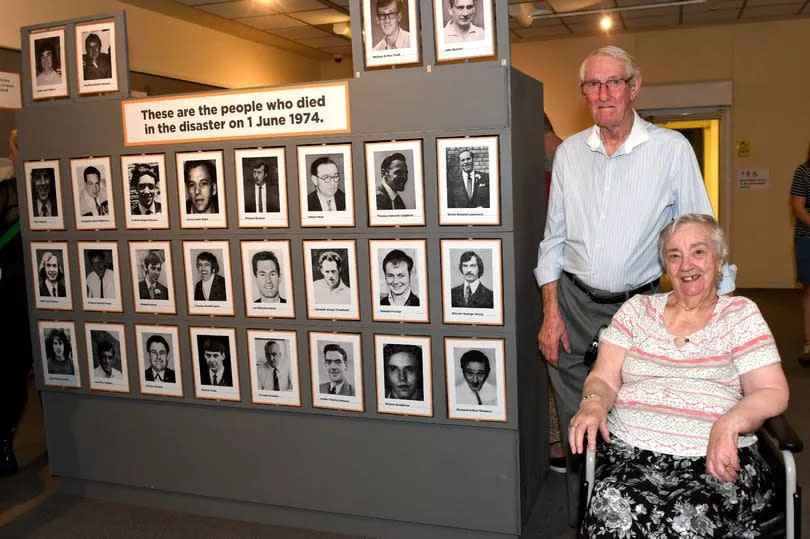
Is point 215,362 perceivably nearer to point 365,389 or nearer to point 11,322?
point 365,389

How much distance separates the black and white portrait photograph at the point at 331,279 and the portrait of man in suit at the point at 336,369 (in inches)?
5.6

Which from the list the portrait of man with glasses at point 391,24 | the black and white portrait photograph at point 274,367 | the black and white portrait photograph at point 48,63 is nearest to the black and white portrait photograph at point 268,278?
the black and white portrait photograph at point 274,367

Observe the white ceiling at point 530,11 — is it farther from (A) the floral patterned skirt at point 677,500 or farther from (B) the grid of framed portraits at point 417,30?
(A) the floral patterned skirt at point 677,500

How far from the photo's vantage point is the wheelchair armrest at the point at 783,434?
6.33ft

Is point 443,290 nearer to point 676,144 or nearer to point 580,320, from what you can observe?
point 580,320

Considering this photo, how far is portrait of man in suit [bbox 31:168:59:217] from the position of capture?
3566mm

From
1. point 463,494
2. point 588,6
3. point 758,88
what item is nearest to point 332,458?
point 463,494

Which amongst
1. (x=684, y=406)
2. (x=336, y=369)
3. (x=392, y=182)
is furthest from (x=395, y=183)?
(x=684, y=406)

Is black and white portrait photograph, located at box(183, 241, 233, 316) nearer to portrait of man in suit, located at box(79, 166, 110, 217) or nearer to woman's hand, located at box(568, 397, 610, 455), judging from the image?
portrait of man in suit, located at box(79, 166, 110, 217)

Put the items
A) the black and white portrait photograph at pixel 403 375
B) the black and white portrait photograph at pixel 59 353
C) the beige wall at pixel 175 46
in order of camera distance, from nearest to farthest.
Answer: the black and white portrait photograph at pixel 403 375 → the black and white portrait photograph at pixel 59 353 → the beige wall at pixel 175 46

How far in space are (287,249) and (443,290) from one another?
27.9 inches

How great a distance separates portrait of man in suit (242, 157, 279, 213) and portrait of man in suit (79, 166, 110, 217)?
2.55 feet

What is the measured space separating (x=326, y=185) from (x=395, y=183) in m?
0.31

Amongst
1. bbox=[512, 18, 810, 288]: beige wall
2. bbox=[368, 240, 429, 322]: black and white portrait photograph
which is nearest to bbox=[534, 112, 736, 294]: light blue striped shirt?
bbox=[368, 240, 429, 322]: black and white portrait photograph
